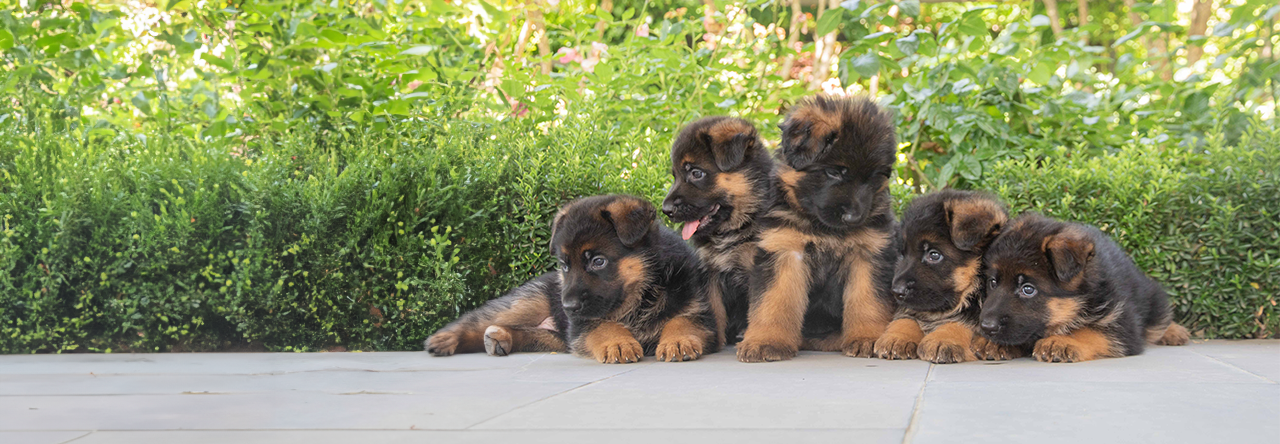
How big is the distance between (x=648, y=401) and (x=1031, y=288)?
1.97 metres

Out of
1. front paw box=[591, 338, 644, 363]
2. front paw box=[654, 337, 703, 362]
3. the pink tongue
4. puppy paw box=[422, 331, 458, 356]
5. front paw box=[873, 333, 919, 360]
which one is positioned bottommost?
puppy paw box=[422, 331, 458, 356]

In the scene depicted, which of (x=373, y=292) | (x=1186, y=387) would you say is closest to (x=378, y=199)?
(x=373, y=292)

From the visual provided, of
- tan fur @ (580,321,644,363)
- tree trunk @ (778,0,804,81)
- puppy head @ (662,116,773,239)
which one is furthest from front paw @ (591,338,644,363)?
tree trunk @ (778,0,804,81)

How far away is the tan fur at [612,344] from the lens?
405 cm

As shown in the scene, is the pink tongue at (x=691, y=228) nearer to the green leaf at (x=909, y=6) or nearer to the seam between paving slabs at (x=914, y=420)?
the seam between paving slabs at (x=914, y=420)

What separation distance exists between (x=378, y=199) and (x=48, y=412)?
6.98 ft

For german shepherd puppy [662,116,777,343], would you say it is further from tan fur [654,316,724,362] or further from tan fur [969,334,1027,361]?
tan fur [969,334,1027,361]

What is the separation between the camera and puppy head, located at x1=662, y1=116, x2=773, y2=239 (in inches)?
164

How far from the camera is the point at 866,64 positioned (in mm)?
5336

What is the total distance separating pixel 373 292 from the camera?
15.6 ft

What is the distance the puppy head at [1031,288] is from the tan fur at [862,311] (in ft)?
1.54

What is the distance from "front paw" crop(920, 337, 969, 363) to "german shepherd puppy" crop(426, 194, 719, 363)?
0.97 m

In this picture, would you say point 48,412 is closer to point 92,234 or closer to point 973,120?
point 92,234

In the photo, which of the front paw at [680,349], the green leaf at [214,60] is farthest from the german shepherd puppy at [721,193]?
the green leaf at [214,60]
